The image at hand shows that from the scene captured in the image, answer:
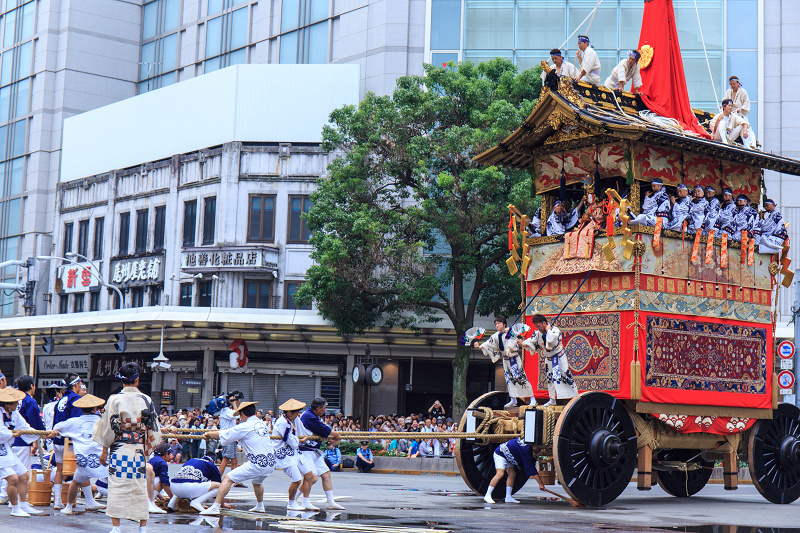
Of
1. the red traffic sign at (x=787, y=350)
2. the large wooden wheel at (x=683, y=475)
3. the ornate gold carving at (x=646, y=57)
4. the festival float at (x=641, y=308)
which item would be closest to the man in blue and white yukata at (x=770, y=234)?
the festival float at (x=641, y=308)

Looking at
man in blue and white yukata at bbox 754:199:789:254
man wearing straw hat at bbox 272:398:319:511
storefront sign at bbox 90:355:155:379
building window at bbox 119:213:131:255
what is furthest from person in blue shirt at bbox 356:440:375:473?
building window at bbox 119:213:131:255

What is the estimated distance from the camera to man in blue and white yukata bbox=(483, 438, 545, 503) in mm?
15500

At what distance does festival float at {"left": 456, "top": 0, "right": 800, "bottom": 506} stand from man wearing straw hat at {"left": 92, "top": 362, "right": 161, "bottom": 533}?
6.03 meters

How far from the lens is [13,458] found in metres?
12.9

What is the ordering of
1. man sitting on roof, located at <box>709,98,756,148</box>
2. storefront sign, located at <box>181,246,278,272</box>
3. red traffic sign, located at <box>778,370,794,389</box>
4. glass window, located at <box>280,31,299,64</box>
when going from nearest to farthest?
man sitting on roof, located at <box>709,98,756,148</box>, red traffic sign, located at <box>778,370,794,389</box>, storefront sign, located at <box>181,246,278,272</box>, glass window, located at <box>280,31,299,64</box>

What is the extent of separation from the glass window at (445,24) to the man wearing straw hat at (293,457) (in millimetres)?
28151

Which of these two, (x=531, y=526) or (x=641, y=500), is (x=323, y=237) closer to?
(x=641, y=500)

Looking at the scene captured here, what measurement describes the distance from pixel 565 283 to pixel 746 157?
155 inches

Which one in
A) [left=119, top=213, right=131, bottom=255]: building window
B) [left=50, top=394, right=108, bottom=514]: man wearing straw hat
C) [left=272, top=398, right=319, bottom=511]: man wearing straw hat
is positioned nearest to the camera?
[left=50, top=394, right=108, bottom=514]: man wearing straw hat

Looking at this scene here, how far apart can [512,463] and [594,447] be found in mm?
1658

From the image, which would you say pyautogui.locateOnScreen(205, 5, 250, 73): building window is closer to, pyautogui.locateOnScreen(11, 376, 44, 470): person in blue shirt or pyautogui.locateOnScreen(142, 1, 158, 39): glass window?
pyautogui.locateOnScreen(142, 1, 158, 39): glass window

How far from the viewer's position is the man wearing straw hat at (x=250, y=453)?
13.4 metres

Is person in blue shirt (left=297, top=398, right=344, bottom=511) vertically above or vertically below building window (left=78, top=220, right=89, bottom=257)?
below

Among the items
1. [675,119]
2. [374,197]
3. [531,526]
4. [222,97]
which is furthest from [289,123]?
[531,526]
